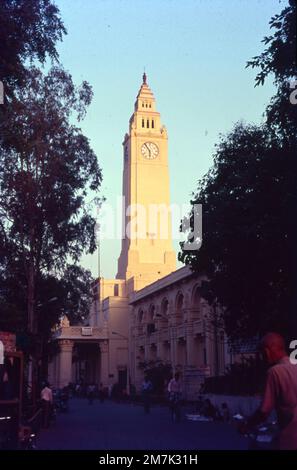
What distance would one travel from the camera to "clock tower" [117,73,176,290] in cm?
7206

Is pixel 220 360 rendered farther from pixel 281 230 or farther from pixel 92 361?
pixel 92 361

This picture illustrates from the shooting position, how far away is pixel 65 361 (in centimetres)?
6988

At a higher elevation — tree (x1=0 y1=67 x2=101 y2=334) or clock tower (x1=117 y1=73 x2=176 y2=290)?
clock tower (x1=117 y1=73 x2=176 y2=290)

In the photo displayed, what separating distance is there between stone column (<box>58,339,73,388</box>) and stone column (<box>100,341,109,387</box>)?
339 cm

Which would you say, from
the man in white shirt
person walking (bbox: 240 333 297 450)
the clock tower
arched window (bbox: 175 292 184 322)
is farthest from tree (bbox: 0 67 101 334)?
the clock tower

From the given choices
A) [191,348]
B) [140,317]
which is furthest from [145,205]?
[191,348]

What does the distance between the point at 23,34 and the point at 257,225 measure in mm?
8256

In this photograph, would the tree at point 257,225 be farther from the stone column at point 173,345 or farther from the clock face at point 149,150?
the clock face at point 149,150

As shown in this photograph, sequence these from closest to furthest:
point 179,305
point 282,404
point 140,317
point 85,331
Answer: point 282,404 → point 179,305 → point 140,317 → point 85,331

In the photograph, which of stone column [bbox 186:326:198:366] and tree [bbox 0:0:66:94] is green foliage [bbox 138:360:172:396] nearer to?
stone column [bbox 186:326:198:366]

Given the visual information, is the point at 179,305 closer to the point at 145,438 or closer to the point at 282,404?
the point at 145,438

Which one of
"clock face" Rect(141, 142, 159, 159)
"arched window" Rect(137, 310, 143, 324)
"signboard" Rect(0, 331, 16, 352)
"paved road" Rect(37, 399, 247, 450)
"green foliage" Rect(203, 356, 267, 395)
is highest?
"clock face" Rect(141, 142, 159, 159)

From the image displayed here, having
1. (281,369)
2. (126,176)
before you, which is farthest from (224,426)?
(126,176)
